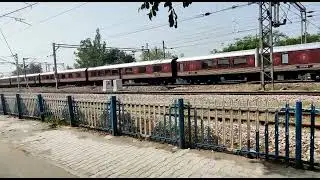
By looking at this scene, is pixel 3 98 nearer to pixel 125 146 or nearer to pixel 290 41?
pixel 125 146

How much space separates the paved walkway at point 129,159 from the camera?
621 centimetres

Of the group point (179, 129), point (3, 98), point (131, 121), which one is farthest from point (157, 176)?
point (3, 98)

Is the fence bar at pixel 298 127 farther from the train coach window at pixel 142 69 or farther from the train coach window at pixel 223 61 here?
the train coach window at pixel 142 69

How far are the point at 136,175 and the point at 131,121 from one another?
11.1ft

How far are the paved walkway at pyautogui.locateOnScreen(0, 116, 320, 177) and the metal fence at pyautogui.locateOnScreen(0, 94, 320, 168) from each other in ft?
0.98

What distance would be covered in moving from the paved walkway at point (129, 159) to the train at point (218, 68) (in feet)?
68.3

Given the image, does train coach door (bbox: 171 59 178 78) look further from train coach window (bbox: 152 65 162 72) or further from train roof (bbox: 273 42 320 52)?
train roof (bbox: 273 42 320 52)

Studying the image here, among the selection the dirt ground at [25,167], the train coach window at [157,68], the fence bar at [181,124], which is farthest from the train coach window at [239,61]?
the dirt ground at [25,167]

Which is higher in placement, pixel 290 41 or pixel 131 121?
pixel 290 41

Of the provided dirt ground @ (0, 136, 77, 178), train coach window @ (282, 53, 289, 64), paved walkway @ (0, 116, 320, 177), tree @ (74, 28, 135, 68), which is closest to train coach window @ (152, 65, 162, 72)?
train coach window @ (282, 53, 289, 64)

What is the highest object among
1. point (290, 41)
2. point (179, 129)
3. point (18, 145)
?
point (290, 41)

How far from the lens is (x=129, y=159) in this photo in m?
7.38

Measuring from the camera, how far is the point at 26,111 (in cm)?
1509

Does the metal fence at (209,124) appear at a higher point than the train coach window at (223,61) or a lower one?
lower
